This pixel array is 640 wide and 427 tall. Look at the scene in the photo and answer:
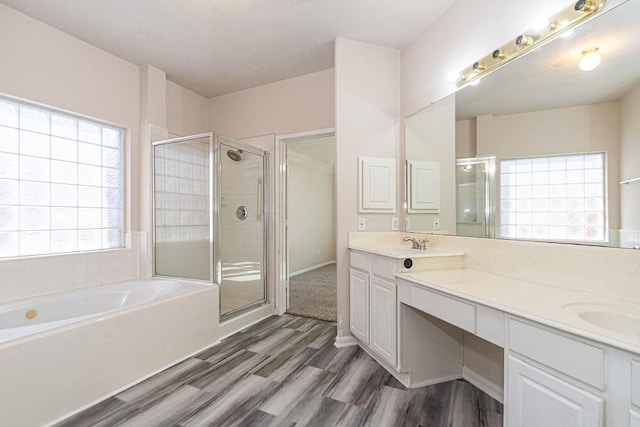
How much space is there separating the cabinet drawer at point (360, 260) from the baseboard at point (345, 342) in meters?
0.66

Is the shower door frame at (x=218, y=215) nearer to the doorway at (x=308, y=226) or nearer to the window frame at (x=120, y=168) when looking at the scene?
the doorway at (x=308, y=226)

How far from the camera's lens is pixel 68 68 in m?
2.52

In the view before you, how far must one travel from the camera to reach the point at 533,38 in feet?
5.11

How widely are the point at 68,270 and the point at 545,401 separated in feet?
10.8

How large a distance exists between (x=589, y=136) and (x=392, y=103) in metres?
1.68

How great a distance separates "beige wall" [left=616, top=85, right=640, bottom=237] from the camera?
46.7 inches


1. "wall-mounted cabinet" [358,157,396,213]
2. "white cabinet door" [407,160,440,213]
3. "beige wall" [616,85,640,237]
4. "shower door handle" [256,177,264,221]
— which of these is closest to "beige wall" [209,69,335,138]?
"shower door handle" [256,177,264,221]

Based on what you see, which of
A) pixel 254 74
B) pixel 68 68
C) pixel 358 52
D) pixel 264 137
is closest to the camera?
pixel 68 68

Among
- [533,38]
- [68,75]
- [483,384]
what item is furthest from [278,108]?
[483,384]

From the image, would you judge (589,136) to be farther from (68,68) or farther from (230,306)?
(68,68)

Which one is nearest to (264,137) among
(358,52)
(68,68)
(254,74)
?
(254,74)

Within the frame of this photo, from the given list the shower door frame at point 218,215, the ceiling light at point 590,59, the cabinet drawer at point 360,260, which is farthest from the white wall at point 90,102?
the ceiling light at point 590,59

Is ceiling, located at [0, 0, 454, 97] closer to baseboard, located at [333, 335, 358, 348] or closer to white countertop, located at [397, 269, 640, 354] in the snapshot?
white countertop, located at [397, 269, 640, 354]

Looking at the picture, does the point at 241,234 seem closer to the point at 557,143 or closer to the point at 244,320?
the point at 244,320
